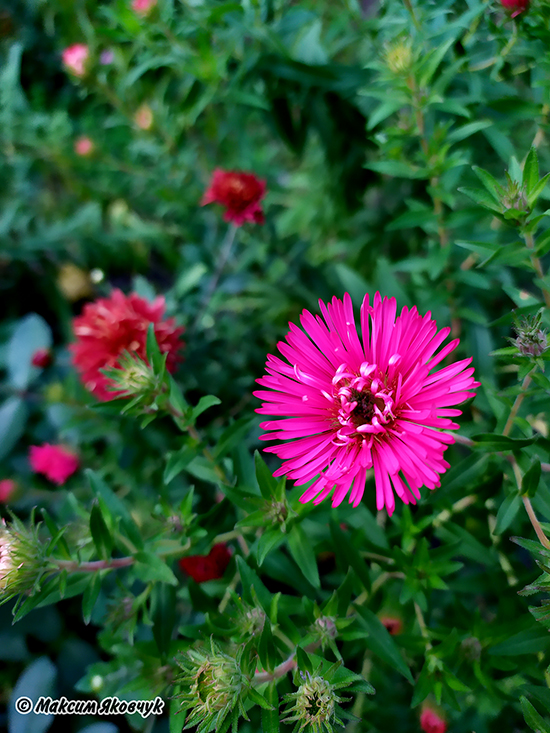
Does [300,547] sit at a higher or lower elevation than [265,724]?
higher

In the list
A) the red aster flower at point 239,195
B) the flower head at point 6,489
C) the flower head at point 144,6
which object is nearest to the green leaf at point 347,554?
the red aster flower at point 239,195

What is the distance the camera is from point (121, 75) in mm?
1483

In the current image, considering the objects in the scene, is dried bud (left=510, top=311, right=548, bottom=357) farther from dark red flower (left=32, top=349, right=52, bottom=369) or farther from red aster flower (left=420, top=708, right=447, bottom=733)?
dark red flower (left=32, top=349, right=52, bottom=369)

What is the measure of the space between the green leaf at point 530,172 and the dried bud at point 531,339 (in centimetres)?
19

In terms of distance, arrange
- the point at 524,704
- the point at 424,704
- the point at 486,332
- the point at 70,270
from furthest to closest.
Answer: the point at 70,270 < the point at 486,332 < the point at 424,704 < the point at 524,704

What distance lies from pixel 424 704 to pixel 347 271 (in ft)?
2.92

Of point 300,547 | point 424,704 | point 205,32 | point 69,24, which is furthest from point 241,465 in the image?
point 69,24

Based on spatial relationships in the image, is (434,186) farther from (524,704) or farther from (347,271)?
(524,704)

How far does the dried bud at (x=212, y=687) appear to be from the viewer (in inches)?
24.7

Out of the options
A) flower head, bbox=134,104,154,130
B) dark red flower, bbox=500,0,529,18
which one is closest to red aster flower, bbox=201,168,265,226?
flower head, bbox=134,104,154,130

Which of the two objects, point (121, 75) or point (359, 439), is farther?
point (121, 75)

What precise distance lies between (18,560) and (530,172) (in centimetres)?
89

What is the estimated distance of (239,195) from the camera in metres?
1.13
